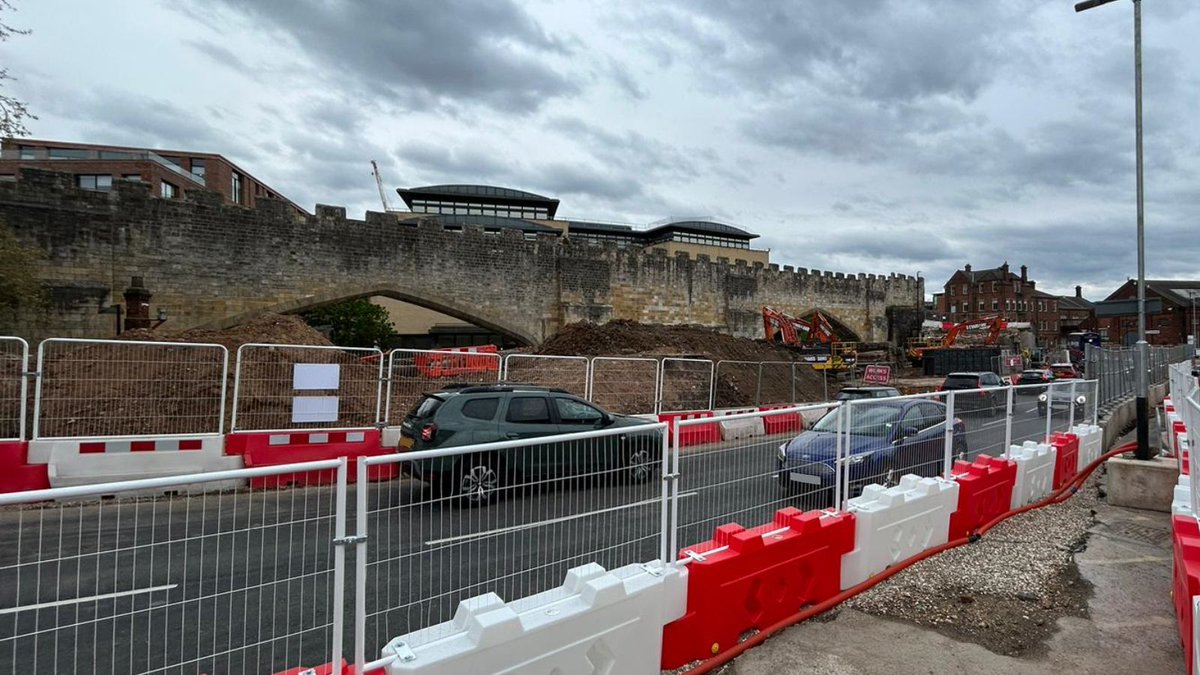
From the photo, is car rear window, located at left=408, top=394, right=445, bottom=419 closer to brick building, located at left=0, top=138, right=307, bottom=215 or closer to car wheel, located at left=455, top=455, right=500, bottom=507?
car wheel, located at left=455, top=455, right=500, bottom=507

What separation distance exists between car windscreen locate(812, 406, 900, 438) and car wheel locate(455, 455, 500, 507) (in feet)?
9.90

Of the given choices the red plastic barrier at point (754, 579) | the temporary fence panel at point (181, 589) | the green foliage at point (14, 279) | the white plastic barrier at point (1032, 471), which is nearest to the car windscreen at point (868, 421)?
the red plastic barrier at point (754, 579)

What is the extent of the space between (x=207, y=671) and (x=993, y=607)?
5.37 meters

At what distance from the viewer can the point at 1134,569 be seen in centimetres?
569

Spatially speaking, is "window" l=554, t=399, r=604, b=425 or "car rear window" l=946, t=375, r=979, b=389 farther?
"car rear window" l=946, t=375, r=979, b=389

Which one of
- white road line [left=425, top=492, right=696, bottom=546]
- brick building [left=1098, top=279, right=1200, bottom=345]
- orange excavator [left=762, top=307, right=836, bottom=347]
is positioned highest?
brick building [left=1098, top=279, right=1200, bottom=345]

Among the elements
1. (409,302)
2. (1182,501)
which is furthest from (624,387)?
(409,302)

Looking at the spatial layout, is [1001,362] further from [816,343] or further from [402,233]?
[402,233]

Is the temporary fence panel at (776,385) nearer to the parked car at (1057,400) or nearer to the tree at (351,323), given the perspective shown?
the parked car at (1057,400)

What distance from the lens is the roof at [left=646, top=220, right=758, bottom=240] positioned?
9161cm

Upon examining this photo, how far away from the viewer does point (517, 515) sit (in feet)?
11.6

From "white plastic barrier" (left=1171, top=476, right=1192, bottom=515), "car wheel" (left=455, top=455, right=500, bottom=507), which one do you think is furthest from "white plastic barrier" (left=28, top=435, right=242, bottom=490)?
"white plastic barrier" (left=1171, top=476, right=1192, bottom=515)

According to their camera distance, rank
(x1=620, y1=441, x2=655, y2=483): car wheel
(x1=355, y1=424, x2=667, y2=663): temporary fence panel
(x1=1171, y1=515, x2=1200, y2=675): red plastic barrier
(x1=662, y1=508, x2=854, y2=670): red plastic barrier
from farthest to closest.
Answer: (x1=620, y1=441, x2=655, y2=483): car wheel → (x1=662, y1=508, x2=854, y2=670): red plastic barrier → (x1=355, y1=424, x2=667, y2=663): temporary fence panel → (x1=1171, y1=515, x2=1200, y2=675): red plastic barrier

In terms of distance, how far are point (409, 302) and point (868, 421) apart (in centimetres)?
2628
